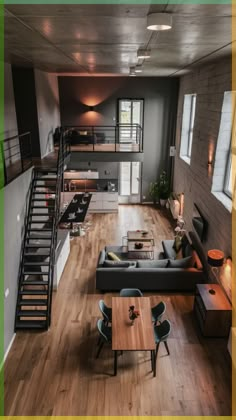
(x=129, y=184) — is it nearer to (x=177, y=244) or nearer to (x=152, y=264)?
(x=177, y=244)

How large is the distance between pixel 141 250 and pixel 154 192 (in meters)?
5.52

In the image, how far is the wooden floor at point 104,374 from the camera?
4.93m

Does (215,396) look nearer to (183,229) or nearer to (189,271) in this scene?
(189,271)

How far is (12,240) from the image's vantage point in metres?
6.46

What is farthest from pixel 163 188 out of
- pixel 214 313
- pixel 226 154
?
pixel 214 313

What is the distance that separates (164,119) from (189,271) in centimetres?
831

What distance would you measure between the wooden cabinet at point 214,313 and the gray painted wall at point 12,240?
12.9ft

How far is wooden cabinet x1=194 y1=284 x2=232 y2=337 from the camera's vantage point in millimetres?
6086

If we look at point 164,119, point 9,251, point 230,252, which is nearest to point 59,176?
point 9,251

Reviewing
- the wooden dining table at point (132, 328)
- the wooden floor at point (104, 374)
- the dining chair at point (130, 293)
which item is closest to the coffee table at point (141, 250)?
the wooden floor at point (104, 374)

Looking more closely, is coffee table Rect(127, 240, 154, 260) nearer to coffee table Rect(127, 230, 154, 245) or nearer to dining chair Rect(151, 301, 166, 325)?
coffee table Rect(127, 230, 154, 245)

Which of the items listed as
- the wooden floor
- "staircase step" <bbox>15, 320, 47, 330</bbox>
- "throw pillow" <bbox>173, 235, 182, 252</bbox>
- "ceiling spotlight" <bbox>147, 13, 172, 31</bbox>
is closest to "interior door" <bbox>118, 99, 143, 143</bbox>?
"throw pillow" <bbox>173, 235, 182, 252</bbox>

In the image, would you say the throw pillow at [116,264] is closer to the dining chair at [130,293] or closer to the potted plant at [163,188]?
the dining chair at [130,293]

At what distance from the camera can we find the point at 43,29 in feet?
13.3
